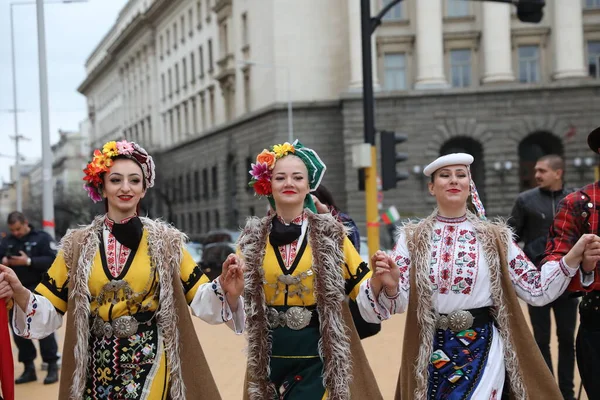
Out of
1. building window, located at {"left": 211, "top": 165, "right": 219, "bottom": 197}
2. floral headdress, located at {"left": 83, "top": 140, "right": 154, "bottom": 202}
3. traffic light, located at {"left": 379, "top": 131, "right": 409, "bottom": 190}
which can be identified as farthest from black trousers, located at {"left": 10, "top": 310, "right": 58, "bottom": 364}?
building window, located at {"left": 211, "top": 165, "right": 219, "bottom": 197}

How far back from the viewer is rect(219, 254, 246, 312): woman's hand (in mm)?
5141

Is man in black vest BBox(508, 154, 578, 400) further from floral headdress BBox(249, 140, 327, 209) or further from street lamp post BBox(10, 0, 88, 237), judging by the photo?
street lamp post BBox(10, 0, 88, 237)

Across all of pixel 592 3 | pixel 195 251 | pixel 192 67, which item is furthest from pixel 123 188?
pixel 192 67

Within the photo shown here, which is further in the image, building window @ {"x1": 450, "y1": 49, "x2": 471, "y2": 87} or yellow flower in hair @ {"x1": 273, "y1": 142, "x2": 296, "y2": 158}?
building window @ {"x1": 450, "y1": 49, "x2": 471, "y2": 87}

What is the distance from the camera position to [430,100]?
1724 inches

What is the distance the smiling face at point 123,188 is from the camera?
540 cm

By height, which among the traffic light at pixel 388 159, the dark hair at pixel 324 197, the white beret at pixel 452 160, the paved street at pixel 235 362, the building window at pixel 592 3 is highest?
the building window at pixel 592 3

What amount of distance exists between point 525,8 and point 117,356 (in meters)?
11.7

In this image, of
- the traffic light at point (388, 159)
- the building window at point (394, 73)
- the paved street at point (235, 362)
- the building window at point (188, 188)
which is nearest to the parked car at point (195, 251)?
the paved street at point (235, 362)

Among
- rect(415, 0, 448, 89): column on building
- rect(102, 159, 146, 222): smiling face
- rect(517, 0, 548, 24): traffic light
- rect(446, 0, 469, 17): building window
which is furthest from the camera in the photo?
rect(446, 0, 469, 17): building window

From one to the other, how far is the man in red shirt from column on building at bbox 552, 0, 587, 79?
130 feet

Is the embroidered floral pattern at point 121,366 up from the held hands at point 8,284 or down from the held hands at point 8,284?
down

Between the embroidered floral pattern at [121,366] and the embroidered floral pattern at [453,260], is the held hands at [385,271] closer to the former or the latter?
the embroidered floral pattern at [453,260]

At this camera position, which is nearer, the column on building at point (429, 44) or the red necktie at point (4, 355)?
the red necktie at point (4, 355)
